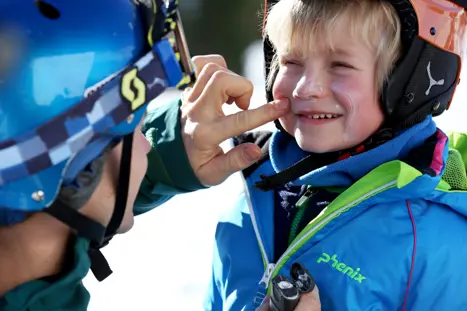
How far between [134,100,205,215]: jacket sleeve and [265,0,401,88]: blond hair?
0.52m

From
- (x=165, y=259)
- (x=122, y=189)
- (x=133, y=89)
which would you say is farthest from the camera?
(x=165, y=259)

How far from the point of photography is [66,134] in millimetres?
1557

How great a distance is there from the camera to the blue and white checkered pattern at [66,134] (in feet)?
5.01

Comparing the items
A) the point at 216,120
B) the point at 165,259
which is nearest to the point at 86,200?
the point at 216,120

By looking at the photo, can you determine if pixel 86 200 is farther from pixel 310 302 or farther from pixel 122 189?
pixel 310 302

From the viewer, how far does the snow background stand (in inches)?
148

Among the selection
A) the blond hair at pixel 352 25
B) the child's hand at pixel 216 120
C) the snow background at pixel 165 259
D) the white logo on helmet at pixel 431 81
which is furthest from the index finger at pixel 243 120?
the snow background at pixel 165 259

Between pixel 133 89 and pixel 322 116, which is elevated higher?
pixel 133 89

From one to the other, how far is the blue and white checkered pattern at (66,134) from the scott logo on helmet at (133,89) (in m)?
0.01

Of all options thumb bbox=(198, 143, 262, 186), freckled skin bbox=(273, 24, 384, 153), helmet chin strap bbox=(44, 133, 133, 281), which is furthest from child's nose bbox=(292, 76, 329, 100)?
helmet chin strap bbox=(44, 133, 133, 281)

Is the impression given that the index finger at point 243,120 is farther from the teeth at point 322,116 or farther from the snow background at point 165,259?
the snow background at point 165,259

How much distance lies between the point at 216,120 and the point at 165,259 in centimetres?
196

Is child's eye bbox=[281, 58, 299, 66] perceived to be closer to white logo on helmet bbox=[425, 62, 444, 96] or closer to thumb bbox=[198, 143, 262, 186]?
thumb bbox=[198, 143, 262, 186]

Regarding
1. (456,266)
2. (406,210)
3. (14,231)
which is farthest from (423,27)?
(14,231)
